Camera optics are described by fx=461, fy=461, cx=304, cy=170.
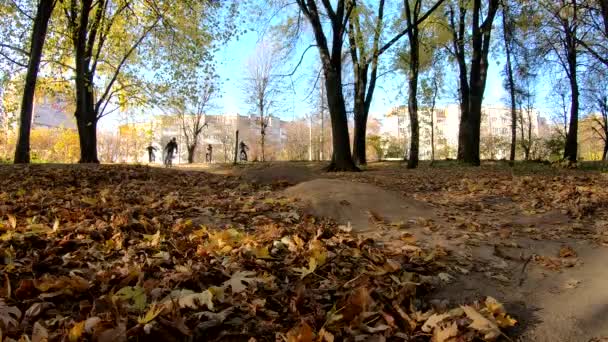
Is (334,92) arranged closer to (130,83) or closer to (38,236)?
(38,236)

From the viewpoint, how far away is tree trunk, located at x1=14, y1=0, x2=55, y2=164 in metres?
10.9

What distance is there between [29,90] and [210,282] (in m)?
10.6

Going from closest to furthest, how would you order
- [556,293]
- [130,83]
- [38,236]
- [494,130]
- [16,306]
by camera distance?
[16,306], [556,293], [38,236], [130,83], [494,130]

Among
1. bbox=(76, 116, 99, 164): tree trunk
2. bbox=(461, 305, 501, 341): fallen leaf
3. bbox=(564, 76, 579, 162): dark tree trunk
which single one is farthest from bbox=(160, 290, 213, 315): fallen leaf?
bbox=(564, 76, 579, 162): dark tree trunk

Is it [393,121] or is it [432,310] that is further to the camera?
[393,121]

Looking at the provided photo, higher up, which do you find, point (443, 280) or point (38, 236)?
point (38, 236)

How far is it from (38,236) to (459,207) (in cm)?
533

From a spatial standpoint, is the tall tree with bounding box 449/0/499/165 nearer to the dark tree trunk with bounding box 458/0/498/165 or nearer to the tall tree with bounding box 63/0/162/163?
the dark tree trunk with bounding box 458/0/498/165

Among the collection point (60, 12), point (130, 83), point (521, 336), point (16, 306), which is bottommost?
point (521, 336)

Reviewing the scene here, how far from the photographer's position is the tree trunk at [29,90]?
1086cm

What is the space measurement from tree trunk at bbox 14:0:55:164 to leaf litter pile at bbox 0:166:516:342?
275 inches

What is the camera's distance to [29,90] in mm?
11211

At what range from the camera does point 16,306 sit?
246 centimetres

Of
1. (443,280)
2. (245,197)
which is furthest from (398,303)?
(245,197)
